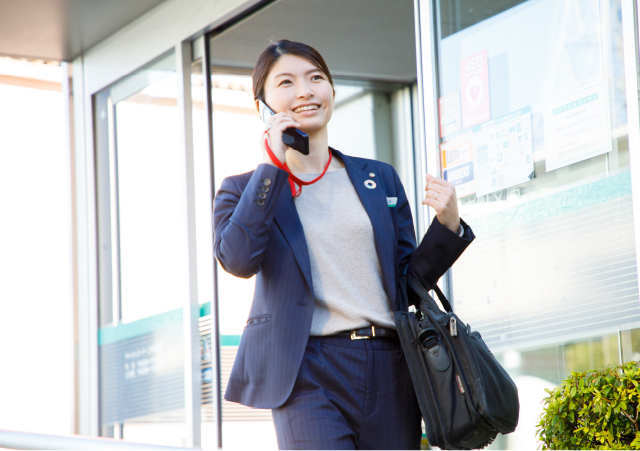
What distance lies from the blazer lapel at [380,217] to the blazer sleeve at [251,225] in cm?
28

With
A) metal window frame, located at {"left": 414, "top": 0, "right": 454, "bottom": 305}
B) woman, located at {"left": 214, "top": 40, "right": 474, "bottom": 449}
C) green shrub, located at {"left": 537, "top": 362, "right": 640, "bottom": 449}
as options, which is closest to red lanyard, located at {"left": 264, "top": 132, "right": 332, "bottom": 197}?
woman, located at {"left": 214, "top": 40, "right": 474, "bottom": 449}

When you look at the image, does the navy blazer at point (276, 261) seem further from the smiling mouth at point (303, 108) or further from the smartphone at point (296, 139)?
the smiling mouth at point (303, 108)

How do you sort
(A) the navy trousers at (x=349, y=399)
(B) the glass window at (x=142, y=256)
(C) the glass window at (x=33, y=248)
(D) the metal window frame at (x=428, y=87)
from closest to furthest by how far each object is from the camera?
(A) the navy trousers at (x=349, y=399)
(D) the metal window frame at (x=428, y=87)
(B) the glass window at (x=142, y=256)
(C) the glass window at (x=33, y=248)

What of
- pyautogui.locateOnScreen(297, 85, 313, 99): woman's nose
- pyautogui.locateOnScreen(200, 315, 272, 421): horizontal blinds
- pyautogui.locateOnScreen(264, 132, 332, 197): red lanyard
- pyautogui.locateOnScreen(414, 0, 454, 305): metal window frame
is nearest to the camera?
pyautogui.locateOnScreen(264, 132, 332, 197): red lanyard

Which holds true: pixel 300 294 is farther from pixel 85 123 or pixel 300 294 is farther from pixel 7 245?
pixel 7 245

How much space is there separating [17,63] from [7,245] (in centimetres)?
171

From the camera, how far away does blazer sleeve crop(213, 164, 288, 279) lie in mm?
2096

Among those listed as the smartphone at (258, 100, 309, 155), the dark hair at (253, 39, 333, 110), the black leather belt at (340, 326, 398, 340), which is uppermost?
the dark hair at (253, 39, 333, 110)

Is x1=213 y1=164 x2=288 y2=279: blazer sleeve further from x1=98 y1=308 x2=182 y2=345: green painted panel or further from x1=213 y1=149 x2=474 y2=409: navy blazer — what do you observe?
x1=98 y1=308 x2=182 y2=345: green painted panel

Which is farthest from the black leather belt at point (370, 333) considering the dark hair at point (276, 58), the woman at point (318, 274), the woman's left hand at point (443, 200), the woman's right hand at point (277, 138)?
the dark hair at point (276, 58)

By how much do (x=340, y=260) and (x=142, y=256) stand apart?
15.5 feet

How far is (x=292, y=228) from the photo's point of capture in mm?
2234

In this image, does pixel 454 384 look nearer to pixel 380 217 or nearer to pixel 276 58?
pixel 380 217

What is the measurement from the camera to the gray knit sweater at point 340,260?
2.16 m
